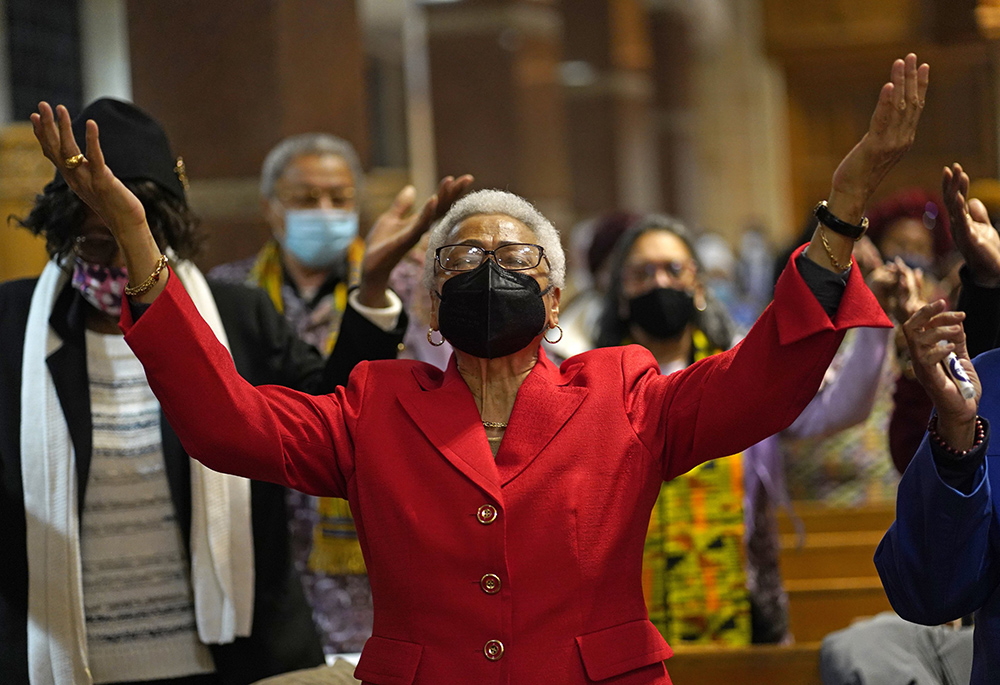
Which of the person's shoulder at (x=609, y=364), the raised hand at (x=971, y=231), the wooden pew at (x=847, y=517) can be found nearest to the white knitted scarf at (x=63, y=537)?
the person's shoulder at (x=609, y=364)

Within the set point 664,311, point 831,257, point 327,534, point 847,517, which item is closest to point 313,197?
point 327,534

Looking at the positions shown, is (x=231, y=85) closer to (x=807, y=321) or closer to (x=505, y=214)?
(x=505, y=214)

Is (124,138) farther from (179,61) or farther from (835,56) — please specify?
(835,56)

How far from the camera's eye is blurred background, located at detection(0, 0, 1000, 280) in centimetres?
449

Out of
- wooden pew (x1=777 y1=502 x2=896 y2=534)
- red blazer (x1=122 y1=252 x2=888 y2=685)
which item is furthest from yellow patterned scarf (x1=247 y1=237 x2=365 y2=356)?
wooden pew (x1=777 y1=502 x2=896 y2=534)

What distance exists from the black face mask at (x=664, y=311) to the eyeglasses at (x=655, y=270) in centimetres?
9

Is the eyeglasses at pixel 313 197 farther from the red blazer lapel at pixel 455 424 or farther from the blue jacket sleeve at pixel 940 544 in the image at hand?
the blue jacket sleeve at pixel 940 544

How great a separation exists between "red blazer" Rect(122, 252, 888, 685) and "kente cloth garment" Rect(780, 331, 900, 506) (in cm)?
294

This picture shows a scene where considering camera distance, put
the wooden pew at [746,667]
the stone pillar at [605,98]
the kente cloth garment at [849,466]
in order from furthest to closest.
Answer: the stone pillar at [605,98] → the kente cloth garment at [849,466] → the wooden pew at [746,667]

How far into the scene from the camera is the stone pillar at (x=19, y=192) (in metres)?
5.69

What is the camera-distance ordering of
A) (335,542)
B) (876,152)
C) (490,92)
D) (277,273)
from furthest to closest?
1. (490,92)
2. (277,273)
3. (335,542)
4. (876,152)

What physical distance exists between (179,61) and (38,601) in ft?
7.56

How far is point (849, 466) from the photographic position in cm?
529

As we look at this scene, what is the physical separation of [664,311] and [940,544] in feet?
5.34
